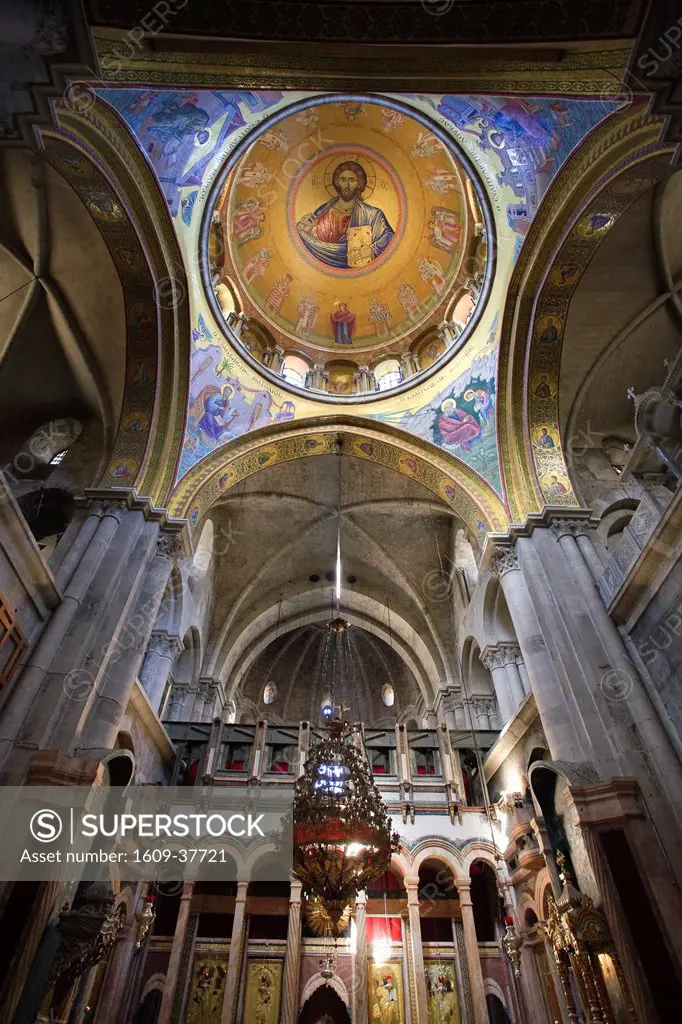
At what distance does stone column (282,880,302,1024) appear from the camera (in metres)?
9.12

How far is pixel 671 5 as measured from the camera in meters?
4.01

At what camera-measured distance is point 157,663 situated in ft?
38.6

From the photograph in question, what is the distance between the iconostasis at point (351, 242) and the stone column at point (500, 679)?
3.86 m

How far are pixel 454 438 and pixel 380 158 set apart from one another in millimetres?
7358

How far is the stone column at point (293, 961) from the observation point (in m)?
9.12

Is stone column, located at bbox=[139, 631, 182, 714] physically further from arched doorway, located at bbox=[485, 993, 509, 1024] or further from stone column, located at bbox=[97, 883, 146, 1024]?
arched doorway, located at bbox=[485, 993, 509, 1024]

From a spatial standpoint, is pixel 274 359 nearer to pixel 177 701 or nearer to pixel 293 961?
pixel 177 701

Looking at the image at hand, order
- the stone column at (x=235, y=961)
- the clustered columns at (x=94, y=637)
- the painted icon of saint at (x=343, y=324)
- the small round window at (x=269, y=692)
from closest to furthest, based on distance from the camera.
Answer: the clustered columns at (x=94, y=637), the stone column at (x=235, y=961), the painted icon of saint at (x=343, y=324), the small round window at (x=269, y=692)

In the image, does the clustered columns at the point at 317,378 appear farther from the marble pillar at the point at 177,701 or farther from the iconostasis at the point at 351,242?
the marble pillar at the point at 177,701

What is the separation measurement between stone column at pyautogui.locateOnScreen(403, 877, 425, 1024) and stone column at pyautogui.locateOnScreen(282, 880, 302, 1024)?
2080 mm

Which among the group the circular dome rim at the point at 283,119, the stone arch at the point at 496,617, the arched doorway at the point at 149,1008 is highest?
the circular dome rim at the point at 283,119

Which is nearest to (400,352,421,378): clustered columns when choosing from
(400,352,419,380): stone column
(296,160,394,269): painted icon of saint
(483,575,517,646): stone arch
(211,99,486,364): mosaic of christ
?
(400,352,419,380): stone column

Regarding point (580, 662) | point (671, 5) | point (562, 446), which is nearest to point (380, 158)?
point (562, 446)

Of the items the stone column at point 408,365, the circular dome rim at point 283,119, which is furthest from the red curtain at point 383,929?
A: the stone column at point 408,365
